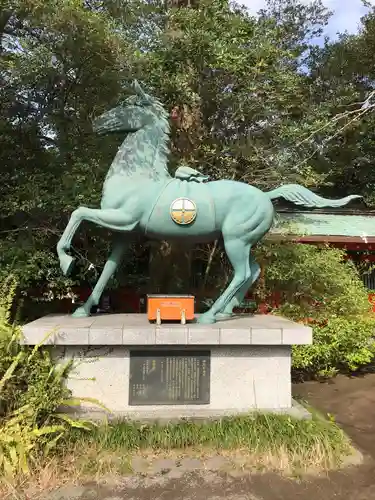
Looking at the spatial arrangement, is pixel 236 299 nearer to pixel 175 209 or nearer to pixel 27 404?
pixel 175 209

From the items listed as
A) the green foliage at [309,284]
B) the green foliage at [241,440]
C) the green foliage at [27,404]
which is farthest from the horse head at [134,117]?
the green foliage at [309,284]

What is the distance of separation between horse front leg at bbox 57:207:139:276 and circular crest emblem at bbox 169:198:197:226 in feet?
1.42

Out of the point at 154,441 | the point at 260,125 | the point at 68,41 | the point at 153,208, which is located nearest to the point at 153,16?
the point at 68,41

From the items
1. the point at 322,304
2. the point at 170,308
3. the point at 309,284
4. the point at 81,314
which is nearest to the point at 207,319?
the point at 170,308

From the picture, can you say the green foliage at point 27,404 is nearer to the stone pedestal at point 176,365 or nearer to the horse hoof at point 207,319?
the stone pedestal at point 176,365

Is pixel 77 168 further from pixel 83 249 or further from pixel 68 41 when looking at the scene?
pixel 68 41

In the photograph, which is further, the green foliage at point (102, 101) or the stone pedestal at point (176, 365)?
the green foliage at point (102, 101)

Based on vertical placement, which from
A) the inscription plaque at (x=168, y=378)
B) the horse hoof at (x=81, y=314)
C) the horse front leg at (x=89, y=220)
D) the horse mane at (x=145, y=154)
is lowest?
the inscription plaque at (x=168, y=378)

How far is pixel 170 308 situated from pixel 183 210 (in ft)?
3.63

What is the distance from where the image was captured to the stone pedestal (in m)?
4.18

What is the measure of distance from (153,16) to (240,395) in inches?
288

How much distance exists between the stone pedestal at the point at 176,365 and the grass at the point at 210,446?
0.27 metres

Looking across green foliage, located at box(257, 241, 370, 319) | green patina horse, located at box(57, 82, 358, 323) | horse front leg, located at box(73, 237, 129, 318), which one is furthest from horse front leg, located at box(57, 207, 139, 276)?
green foliage, located at box(257, 241, 370, 319)

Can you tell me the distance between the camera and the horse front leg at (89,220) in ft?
15.1
